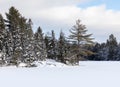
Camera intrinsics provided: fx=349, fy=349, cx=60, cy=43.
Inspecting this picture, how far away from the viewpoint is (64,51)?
274 feet

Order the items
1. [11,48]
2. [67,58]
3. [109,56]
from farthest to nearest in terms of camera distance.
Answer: [109,56]
[67,58]
[11,48]

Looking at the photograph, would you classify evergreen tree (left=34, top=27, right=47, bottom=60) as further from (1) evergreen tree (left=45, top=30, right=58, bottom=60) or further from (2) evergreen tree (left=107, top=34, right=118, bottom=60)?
(2) evergreen tree (left=107, top=34, right=118, bottom=60)

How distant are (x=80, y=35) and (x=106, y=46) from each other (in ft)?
227

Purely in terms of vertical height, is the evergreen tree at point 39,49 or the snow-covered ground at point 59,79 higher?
the evergreen tree at point 39,49

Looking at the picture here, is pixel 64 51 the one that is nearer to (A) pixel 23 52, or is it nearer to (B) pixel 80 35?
(B) pixel 80 35

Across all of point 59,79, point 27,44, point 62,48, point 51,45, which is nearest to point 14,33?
point 27,44

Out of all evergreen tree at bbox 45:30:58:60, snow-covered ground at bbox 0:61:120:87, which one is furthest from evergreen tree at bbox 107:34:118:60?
snow-covered ground at bbox 0:61:120:87

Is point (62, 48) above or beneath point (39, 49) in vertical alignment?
above

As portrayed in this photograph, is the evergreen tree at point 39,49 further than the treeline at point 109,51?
No

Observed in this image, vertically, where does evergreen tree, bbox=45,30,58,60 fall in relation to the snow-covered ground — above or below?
above

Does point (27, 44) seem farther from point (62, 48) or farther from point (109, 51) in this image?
point (109, 51)

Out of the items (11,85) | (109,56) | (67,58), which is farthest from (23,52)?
(109,56)

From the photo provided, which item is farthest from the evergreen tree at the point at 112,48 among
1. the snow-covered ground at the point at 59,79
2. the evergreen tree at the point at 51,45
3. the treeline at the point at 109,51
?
the snow-covered ground at the point at 59,79

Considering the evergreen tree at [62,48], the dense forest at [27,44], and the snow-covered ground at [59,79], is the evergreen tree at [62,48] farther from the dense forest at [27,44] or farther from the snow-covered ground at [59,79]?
the snow-covered ground at [59,79]
